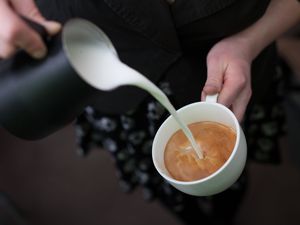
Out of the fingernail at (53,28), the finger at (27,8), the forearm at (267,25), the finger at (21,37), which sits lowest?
the forearm at (267,25)

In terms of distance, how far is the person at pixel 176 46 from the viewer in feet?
2.21

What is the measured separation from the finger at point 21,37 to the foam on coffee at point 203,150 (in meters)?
0.25

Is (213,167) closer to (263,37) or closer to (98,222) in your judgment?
(263,37)

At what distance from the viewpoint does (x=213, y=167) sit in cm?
60

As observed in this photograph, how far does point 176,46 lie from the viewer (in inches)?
28.7

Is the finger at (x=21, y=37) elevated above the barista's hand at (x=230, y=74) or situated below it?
above

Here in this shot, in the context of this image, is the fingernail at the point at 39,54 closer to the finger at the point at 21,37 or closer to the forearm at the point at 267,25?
the finger at the point at 21,37

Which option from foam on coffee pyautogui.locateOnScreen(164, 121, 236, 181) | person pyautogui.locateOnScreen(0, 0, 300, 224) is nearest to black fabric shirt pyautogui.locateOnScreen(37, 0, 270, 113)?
person pyautogui.locateOnScreen(0, 0, 300, 224)

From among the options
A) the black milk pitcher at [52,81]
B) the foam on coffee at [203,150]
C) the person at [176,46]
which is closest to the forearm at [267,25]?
the person at [176,46]

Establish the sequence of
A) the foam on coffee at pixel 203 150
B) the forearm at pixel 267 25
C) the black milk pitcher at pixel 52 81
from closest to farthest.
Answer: the black milk pitcher at pixel 52 81 < the foam on coffee at pixel 203 150 < the forearm at pixel 267 25

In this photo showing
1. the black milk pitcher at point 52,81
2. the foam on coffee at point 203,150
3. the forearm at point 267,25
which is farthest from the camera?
the forearm at point 267,25

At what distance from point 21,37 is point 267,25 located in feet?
1.46

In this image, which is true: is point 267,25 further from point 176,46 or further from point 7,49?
point 7,49

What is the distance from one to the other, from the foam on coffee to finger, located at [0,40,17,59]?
0.86 feet
